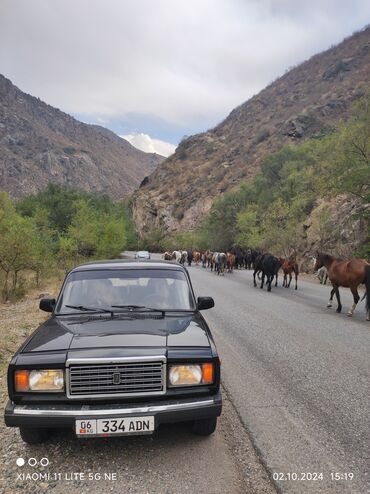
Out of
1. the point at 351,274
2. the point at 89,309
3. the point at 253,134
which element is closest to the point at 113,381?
the point at 89,309

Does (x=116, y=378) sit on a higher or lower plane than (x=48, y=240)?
higher

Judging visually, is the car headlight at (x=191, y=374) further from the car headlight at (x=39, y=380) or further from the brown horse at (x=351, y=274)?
the brown horse at (x=351, y=274)

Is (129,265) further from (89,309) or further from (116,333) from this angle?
(116,333)

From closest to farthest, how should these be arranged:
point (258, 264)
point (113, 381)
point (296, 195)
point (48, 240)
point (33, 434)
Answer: point (113, 381) < point (33, 434) < point (258, 264) < point (48, 240) < point (296, 195)

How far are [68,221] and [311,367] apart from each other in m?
72.7

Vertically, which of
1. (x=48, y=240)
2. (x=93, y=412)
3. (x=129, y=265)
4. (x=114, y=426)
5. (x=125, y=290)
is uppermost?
(x=129, y=265)

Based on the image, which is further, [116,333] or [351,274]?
[351,274]

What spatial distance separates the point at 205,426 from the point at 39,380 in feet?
5.45

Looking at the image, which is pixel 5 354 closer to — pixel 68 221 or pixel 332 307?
pixel 332 307

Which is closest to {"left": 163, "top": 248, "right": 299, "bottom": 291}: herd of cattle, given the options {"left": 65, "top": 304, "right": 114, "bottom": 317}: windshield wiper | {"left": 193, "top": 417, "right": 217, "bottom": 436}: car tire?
{"left": 65, "top": 304, "right": 114, "bottom": 317}: windshield wiper

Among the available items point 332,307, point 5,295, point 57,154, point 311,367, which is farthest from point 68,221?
point 57,154

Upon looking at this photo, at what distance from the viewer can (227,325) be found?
34.1 ft

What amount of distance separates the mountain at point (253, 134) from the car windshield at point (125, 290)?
78.0 m

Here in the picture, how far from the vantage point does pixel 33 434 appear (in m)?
3.98
